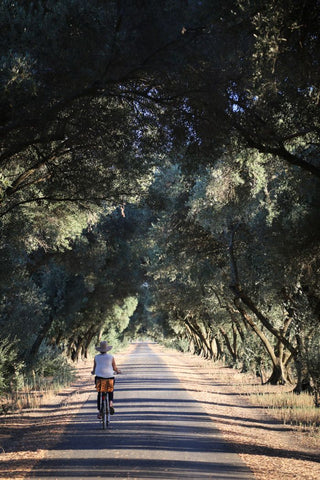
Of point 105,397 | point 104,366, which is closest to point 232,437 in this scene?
point 105,397

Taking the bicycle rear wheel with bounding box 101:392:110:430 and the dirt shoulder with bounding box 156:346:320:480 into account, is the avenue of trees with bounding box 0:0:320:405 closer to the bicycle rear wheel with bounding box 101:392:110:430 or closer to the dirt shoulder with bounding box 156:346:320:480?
the dirt shoulder with bounding box 156:346:320:480

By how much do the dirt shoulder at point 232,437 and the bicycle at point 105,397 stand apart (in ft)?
3.36

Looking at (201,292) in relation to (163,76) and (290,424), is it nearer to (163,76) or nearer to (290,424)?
(290,424)

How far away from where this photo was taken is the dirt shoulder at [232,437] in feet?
28.4

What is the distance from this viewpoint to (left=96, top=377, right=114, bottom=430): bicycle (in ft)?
41.2

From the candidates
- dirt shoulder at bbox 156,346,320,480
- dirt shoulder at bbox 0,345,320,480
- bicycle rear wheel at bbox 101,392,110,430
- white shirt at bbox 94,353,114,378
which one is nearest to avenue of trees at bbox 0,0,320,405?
dirt shoulder at bbox 0,345,320,480

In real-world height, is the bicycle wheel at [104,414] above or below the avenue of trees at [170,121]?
below

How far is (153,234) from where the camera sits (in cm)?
2302

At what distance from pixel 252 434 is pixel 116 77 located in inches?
326

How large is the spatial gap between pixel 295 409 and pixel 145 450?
7353 mm

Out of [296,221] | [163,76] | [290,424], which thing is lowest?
[290,424]

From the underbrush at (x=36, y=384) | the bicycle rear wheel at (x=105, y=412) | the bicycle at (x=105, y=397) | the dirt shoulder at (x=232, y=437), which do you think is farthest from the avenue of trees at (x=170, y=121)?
the bicycle rear wheel at (x=105, y=412)

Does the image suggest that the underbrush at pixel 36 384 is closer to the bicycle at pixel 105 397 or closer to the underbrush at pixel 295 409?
the bicycle at pixel 105 397

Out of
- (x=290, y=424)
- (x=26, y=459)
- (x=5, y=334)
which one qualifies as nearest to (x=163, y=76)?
(x=26, y=459)
